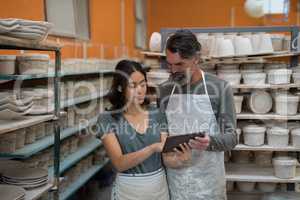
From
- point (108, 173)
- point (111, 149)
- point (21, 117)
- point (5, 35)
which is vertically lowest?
point (108, 173)

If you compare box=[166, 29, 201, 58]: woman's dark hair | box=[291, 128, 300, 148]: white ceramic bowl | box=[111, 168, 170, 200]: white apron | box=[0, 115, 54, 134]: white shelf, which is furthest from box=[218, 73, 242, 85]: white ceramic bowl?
box=[0, 115, 54, 134]: white shelf

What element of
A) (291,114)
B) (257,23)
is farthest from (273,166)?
(257,23)

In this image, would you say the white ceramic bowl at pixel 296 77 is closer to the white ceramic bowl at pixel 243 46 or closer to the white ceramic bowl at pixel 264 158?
the white ceramic bowl at pixel 243 46

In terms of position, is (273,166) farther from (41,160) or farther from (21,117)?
(21,117)

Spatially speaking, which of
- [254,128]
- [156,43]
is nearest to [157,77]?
[156,43]

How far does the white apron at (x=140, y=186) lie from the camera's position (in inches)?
74.2

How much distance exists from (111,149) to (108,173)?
3049 millimetres

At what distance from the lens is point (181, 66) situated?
2051 mm

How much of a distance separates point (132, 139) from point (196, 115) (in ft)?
1.42

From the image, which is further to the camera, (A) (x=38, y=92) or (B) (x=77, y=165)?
(B) (x=77, y=165)

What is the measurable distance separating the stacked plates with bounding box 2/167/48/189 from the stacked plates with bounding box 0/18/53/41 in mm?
747

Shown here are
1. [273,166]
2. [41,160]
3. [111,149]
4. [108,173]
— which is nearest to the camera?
[111,149]

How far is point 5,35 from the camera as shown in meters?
1.65

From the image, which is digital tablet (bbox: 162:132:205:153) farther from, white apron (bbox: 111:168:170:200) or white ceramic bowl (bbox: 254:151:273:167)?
white ceramic bowl (bbox: 254:151:273:167)
